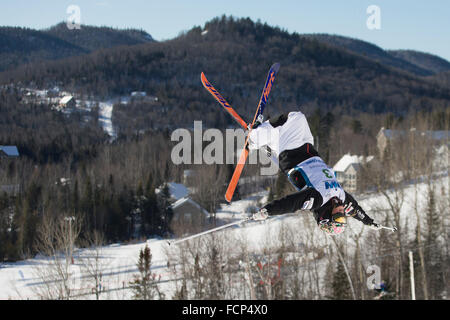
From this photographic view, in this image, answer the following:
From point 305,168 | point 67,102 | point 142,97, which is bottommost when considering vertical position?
point 305,168

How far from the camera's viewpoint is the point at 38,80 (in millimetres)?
174250

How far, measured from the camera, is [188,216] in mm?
55594

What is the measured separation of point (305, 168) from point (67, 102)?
519ft

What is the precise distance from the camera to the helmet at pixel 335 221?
304 inches

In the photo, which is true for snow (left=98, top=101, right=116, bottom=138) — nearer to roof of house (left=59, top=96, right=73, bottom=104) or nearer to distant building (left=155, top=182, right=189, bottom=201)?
roof of house (left=59, top=96, right=73, bottom=104)

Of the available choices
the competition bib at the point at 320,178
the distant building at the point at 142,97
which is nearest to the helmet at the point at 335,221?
the competition bib at the point at 320,178

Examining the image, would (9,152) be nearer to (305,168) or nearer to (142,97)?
(305,168)

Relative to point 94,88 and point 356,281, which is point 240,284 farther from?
point 94,88

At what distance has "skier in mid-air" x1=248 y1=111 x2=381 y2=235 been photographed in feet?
24.6

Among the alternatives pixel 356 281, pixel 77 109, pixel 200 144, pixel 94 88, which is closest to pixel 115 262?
pixel 356 281

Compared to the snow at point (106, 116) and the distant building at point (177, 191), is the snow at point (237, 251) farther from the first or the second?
the snow at point (106, 116)

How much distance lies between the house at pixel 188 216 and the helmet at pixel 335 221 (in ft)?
133

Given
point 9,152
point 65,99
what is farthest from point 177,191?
point 65,99

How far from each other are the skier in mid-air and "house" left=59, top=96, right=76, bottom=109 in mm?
153127
